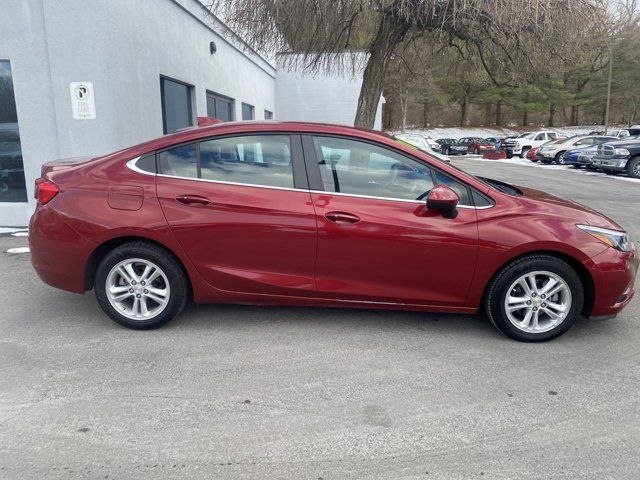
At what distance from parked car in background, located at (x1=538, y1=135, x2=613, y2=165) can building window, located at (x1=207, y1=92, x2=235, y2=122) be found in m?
16.4

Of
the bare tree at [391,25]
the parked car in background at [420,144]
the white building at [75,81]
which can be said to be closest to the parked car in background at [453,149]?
the parked car in background at [420,144]

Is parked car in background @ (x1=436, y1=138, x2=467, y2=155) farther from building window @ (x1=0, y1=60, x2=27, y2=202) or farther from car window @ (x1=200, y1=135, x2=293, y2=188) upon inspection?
car window @ (x1=200, y1=135, x2=293, y2=188)

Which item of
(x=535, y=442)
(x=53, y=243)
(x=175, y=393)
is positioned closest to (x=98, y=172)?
(x=53, y=243)

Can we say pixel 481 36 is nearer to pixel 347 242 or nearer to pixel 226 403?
pixel 347 242

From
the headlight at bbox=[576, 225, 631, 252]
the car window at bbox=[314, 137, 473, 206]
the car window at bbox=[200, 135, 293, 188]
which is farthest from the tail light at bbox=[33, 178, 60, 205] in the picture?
the headlight at bbox=[576, 225, 631, 252]

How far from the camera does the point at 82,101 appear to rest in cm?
669

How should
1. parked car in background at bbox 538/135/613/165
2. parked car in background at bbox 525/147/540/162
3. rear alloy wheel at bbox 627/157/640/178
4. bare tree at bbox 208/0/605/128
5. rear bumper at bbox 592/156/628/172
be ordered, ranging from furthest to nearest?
1. parked car in background at bbox 525/147/540/162
2. parked car in background at bbox 538/135/613/165
3. rear bumper at bbox 592/156/628/172
4. rear alloy wheel at bbox 627/157/640/178
5. bare tree at bbox 208/0/605/128

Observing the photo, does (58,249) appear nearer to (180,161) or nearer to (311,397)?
(180,161)

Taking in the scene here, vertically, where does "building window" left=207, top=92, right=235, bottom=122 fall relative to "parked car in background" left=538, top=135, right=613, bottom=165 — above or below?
above

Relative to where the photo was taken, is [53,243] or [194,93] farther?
[194,93]

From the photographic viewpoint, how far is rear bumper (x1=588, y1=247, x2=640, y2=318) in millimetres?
3416

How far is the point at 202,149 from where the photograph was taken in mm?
3629

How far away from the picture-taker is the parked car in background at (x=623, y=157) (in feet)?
50.8

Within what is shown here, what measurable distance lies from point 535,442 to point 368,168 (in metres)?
2.07
